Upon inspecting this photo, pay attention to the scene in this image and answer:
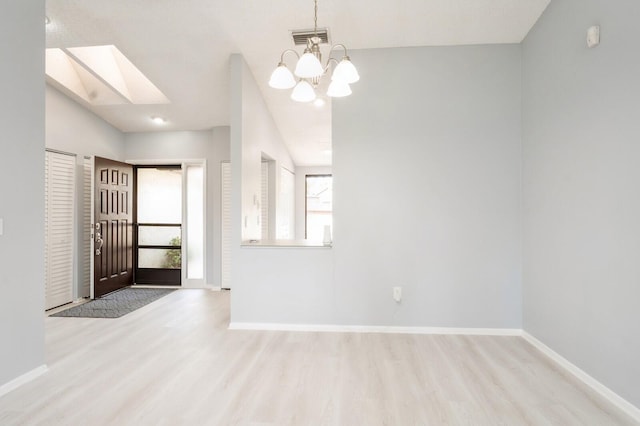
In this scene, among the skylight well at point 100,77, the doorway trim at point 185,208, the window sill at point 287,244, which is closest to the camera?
the window sill at point 287,244

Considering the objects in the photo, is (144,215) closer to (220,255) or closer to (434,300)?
(220,255)

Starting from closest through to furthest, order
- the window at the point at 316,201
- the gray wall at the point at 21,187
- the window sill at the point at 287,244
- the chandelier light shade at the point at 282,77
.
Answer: the chandelier light shade at the point at 282,77 → the gray wall at the point at 21,187 → the window sill at the point at 287,244 → the window at the point at 316,201

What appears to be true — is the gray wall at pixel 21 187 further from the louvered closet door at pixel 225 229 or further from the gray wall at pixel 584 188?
the gray wall at pixel 584 188

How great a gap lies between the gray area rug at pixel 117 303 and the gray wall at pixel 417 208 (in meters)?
1.66

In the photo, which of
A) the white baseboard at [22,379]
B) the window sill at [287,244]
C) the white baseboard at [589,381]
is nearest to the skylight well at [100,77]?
the window sill at [287,244]

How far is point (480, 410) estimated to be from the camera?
2.07 metres

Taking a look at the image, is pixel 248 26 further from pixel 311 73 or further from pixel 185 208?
pixel 185 208

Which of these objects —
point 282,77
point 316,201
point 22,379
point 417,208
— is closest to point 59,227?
point 22,379

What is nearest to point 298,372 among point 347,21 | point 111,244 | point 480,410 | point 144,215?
point 480,410

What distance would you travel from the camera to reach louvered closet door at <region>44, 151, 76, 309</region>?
4.25 m

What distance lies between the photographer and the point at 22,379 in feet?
7.86

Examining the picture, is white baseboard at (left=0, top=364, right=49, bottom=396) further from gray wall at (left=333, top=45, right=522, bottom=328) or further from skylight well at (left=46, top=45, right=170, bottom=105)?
skylight well at (left=46, top=45, right=170, bottom=105)

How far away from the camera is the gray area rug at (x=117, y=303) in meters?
4.05

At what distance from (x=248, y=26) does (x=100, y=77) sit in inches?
79.7
